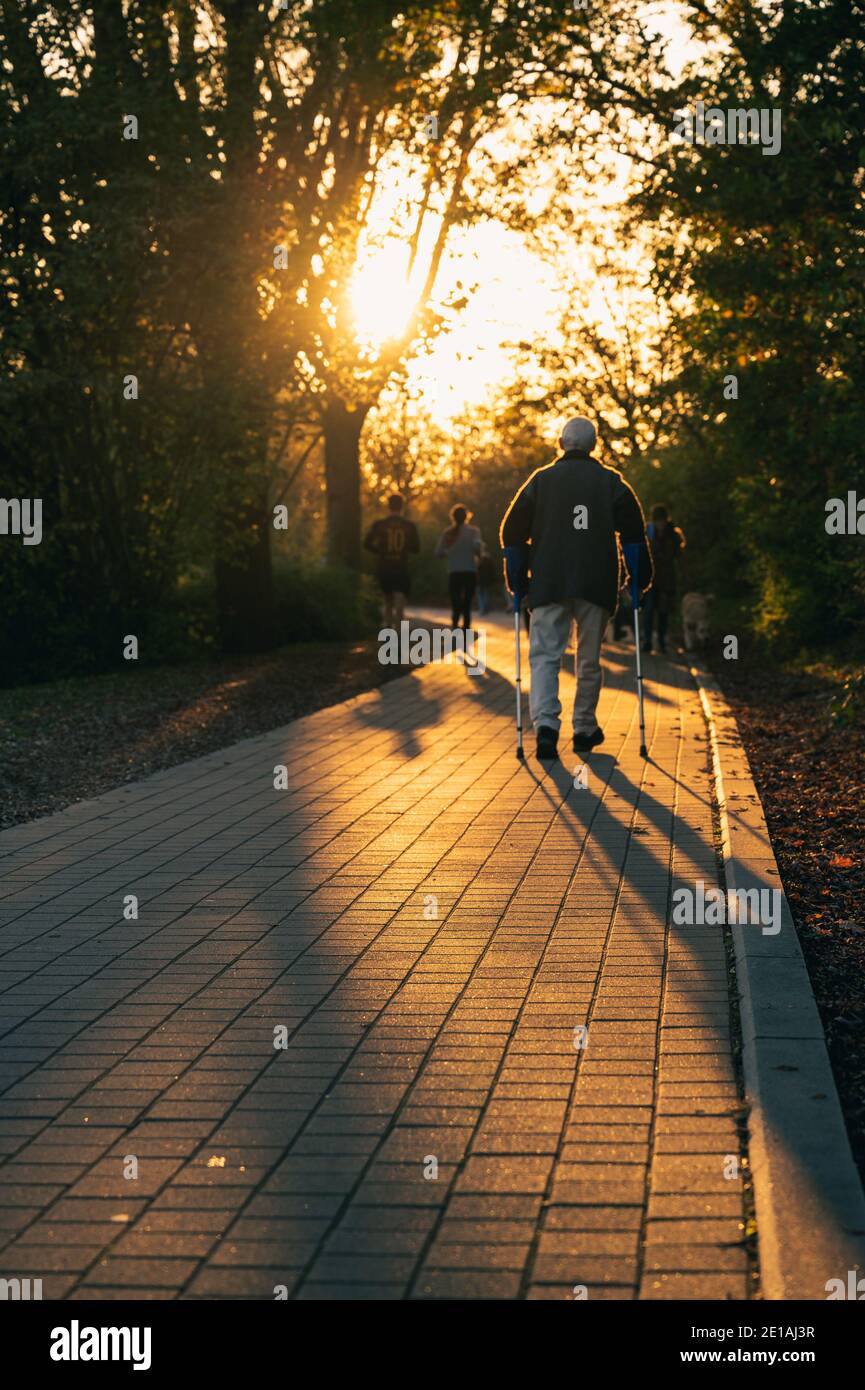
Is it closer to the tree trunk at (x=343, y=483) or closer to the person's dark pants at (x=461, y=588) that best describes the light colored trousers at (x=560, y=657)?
the person's dark pants at (x=461, y=588)

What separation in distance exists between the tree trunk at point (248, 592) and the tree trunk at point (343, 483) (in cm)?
823

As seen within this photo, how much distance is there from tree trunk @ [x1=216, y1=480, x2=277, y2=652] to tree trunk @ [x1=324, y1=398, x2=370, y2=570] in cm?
823

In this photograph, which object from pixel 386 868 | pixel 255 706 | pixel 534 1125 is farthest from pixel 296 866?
pixel 255 706

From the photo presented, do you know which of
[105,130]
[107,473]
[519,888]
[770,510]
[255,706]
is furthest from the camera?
[770,510]

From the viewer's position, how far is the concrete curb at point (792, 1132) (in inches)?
138

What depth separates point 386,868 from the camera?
7941 mm

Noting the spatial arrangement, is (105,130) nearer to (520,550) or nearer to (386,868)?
(520,550)

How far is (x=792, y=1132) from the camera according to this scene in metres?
4.22

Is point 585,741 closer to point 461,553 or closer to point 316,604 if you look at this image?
point 461,553

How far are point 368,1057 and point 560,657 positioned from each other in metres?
6.84

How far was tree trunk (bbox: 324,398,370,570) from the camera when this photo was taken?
30.1 metres

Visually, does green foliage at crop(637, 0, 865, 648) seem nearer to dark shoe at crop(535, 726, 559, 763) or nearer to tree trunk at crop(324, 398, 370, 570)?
dark shoe at crop(535, 726, 559, 763)

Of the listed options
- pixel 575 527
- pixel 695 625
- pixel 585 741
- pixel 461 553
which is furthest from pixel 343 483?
pixel 585 741

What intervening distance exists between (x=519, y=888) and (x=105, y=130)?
12069 mm
